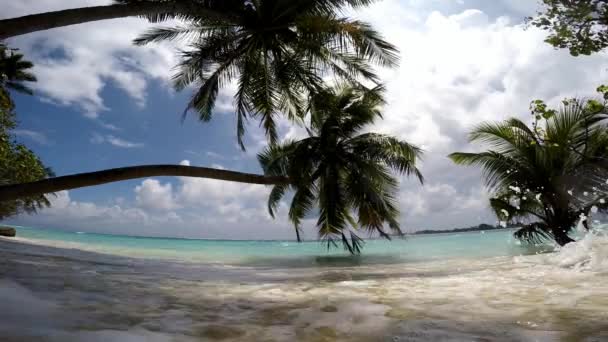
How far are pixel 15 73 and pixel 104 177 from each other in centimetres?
2311

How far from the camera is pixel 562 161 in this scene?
881cm

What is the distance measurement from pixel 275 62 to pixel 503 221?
720 cm

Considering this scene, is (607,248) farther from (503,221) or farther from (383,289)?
(503,221)

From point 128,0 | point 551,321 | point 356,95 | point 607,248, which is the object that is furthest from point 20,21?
point 356,95

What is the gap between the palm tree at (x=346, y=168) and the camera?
12.5m

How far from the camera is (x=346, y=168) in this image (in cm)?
1315

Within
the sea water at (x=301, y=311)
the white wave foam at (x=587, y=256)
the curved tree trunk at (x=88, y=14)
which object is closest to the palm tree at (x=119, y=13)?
the curved tree trunk at (x=88, y=14)

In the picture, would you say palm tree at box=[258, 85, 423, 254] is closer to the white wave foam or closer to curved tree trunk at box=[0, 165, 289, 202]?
the white wave foam

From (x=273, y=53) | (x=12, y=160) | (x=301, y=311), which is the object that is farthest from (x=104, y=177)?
(x=12, y=160)

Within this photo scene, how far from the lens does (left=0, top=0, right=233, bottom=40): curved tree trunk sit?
355 centimetres

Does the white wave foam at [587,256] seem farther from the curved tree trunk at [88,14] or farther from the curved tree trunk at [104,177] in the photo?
the curved tree trunk at [88,14]

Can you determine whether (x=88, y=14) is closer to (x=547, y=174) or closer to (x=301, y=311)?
(x=301, y=311)

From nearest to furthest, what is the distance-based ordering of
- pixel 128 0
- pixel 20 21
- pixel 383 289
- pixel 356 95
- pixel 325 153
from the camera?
1. pixel 20 21
2. pixel 383 289
3. pixel 128 0
4. pixel 325 153
5. pixel 356 95

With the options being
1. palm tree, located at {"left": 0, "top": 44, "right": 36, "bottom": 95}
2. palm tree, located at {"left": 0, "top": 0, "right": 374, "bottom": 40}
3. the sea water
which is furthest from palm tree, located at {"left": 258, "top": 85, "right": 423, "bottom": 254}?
palm tree, located at {"left": 0, "top": 44, "right": 36, "bottom": 95}
